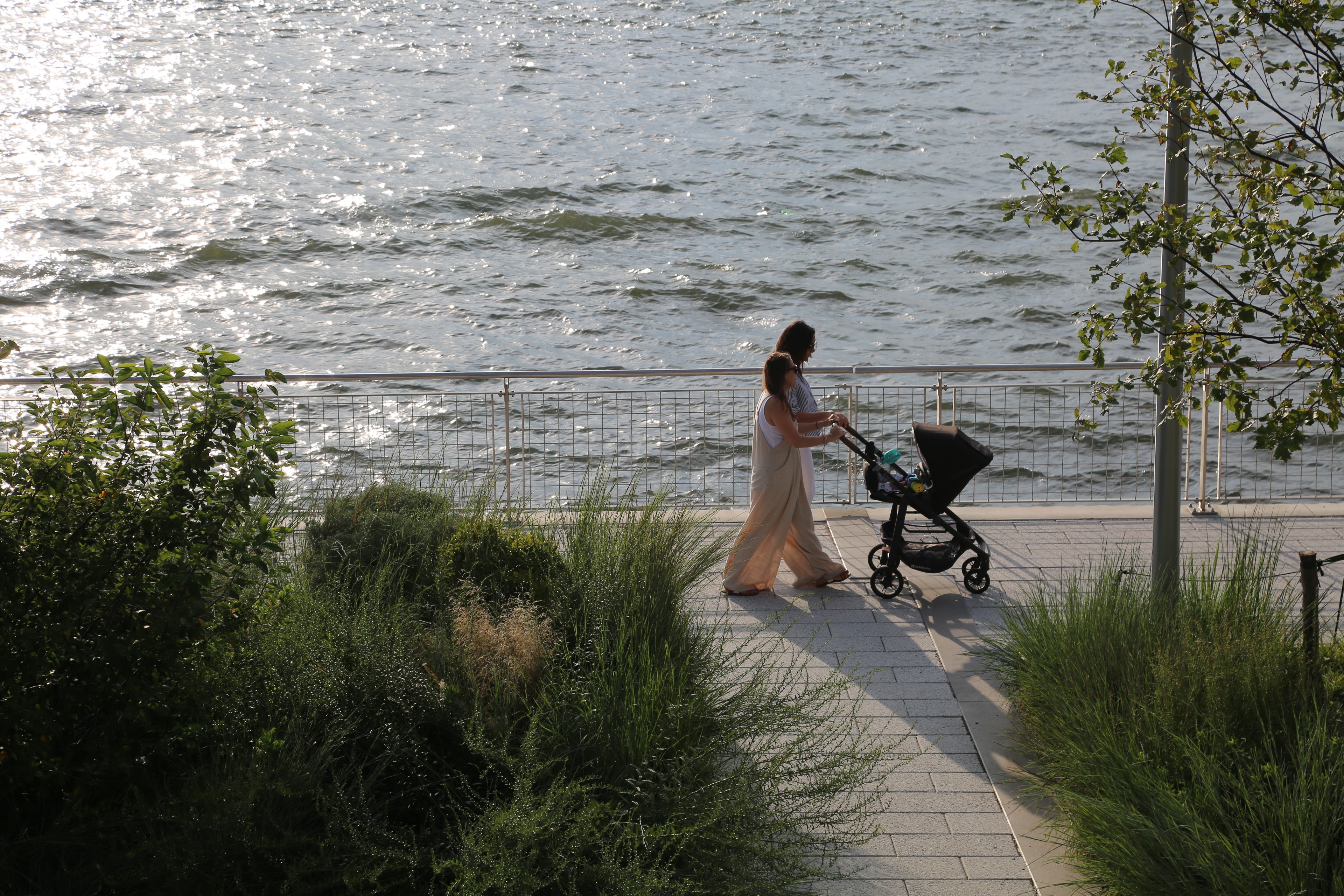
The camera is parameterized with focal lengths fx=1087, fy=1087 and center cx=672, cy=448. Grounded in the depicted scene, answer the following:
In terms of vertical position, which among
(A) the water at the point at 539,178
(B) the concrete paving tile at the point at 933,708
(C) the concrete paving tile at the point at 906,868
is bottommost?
(C) the concrete paving tile at the point at 906,868

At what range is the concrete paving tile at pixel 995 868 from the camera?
440 centimetres

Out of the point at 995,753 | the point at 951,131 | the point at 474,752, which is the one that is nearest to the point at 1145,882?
the point at 995,753

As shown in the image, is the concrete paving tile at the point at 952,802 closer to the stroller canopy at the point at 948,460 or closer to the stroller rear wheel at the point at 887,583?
the stroller rear wheel at the point at 887,583

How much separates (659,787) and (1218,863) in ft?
6.38

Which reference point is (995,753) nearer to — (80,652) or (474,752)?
(474,752)

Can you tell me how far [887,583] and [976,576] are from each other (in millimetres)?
658

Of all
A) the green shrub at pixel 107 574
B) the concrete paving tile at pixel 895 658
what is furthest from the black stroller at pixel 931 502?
the green shrub at pixel 107 574

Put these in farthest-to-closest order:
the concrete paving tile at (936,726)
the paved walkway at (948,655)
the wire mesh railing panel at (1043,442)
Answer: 1. the wire mesh railing panel at (1043,442)
2. the concrete paving tile at (936,726)
3. the paved walkway at (948,655)

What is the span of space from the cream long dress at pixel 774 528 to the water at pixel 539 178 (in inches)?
608

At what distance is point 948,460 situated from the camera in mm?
7359

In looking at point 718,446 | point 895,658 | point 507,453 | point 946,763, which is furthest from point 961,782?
point 718,446

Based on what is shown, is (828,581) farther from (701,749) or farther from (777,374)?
(701,749)

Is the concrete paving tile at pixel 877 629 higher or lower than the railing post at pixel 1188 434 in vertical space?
lower

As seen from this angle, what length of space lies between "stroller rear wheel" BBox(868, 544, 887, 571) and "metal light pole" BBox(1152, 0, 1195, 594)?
202 cm
